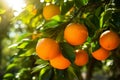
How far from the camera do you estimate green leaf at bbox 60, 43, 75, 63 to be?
5.62ft

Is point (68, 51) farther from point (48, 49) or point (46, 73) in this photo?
point (46, 73)

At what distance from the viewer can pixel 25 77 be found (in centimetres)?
301

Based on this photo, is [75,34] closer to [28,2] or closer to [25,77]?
[28,2]

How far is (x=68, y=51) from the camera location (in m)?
1.74

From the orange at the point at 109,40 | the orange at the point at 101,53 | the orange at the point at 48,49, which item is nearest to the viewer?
the orange at the point at 48,49

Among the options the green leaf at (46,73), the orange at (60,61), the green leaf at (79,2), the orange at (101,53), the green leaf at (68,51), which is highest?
the green leaf at (79,2)

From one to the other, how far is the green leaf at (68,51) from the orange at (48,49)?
0.04 metres

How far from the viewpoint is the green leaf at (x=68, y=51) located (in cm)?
171

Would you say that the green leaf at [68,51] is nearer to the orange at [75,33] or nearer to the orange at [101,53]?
the orange at [75,33]

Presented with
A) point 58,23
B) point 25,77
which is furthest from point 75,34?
point 25,77

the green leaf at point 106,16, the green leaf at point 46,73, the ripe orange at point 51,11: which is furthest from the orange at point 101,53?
the ripe orange at point 51,11

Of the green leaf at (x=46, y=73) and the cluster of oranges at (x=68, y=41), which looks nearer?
the cluster of oranges at (x=68, y=41)

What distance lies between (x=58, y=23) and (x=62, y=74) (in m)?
0.32

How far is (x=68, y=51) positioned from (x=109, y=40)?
0.24 meters
